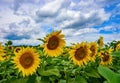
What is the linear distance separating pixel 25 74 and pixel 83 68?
35.5 inches

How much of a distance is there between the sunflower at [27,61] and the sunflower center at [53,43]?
339 millimetres

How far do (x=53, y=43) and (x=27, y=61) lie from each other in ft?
1.74

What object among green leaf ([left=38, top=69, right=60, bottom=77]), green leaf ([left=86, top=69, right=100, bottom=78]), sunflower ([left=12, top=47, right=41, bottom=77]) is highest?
sunflower ([left=12, top=47, right=41, bottom=77])

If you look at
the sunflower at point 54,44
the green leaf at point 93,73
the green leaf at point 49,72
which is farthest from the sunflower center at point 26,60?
the green leaf at point 93,73

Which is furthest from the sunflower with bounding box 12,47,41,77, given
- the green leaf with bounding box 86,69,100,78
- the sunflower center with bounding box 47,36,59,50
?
the green leaf with bounding box 86,69,100,78

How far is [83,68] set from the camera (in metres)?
4.18

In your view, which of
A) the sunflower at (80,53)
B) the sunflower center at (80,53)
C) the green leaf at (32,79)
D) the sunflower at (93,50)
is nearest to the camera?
the green leaf at (32,79)

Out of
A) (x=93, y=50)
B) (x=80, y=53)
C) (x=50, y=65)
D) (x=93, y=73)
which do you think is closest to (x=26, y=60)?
(x=50, y=65)

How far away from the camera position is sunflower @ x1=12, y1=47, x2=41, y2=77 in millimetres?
3610

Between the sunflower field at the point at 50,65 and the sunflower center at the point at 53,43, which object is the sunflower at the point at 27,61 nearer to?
the sunflower field at the point at 50,65

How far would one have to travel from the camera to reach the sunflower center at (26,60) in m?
3.81

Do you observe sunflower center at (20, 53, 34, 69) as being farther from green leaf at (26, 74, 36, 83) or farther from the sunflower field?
green leaf at (26, 74, 36, 83)

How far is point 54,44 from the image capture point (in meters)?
4.34

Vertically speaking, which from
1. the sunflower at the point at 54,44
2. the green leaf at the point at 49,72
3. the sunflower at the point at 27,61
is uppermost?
the sunflower at the point at 54,44
